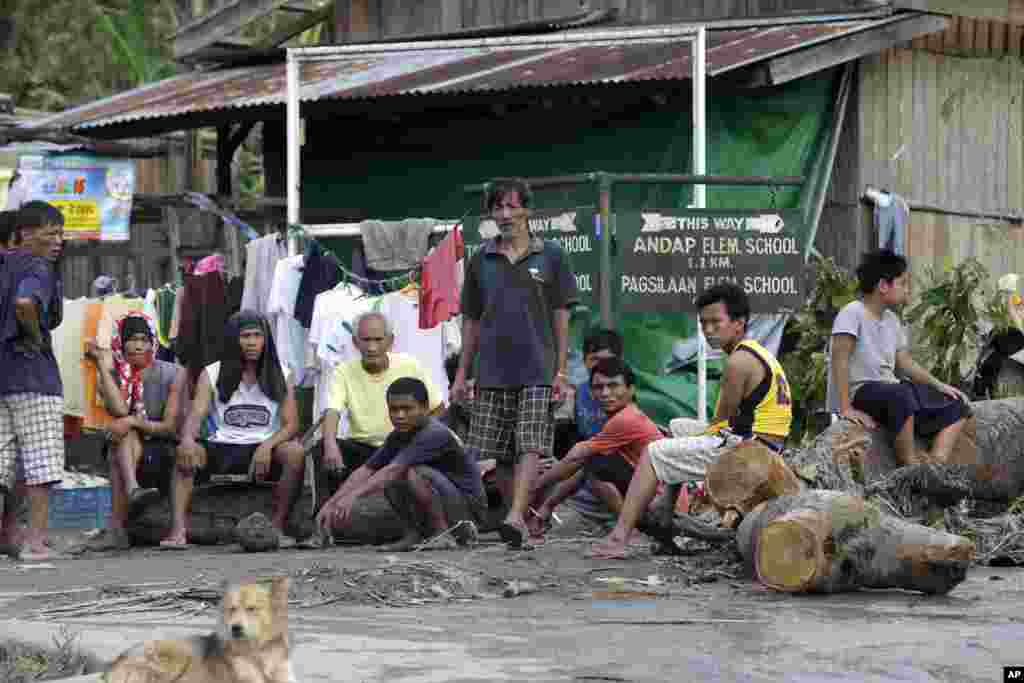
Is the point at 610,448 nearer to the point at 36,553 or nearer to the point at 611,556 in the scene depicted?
the point at 611,556

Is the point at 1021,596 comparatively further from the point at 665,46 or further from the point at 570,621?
the point at 665,46

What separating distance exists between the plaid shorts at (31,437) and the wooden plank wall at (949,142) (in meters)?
6.89

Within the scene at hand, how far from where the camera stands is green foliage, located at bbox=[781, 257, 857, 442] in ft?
42.6

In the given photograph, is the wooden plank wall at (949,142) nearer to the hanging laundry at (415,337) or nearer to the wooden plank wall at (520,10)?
the wooden plank wall at (520,10)

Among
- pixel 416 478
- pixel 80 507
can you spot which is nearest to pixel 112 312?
pixel 80 507

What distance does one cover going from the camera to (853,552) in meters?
7.94

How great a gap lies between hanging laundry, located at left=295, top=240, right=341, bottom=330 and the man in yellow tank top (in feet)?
12.1

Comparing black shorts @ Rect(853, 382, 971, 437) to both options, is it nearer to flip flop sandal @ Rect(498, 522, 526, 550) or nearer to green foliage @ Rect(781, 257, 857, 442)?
flip flop sandal @ Rect(498, 522, 526, 550)

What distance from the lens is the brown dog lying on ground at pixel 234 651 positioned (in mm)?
5402

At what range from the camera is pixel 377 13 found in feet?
59.5

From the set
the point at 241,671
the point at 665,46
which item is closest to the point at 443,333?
the point at 665,46

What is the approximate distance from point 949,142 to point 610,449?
6.55 metres

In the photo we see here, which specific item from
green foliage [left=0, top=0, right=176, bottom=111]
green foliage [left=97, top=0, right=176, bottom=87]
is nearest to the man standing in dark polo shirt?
green foliage [left=97, top=0, right=176, bottom=87]

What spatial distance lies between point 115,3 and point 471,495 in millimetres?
20392
